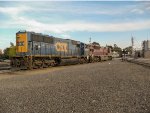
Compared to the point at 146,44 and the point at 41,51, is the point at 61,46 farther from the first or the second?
the point at 146,44

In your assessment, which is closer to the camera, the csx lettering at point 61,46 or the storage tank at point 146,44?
the csx lettering at point 61,46

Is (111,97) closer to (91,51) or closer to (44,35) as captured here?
(44,35)

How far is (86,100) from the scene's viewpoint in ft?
31.8

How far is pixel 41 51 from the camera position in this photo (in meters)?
30.1

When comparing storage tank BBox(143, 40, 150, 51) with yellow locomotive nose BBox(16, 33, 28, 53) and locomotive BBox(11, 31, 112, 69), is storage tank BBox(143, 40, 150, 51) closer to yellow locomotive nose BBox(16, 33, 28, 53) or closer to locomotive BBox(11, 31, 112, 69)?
locomotive BBox(11, 31, 112, 69)

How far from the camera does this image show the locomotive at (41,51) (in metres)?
27.2

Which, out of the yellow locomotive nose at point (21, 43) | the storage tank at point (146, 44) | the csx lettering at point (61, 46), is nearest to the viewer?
the yellow locomotive nose at point (21, 43)

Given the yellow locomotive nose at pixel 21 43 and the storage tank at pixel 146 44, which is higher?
the storage tank at pixel 146 44

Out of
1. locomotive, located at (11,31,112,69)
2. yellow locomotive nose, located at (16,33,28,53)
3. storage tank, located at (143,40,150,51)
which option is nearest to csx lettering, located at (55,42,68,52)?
locomotive, located at (11,31,112,69)

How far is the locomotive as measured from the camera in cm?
2717

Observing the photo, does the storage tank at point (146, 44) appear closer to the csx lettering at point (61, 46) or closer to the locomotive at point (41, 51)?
the locomotive at point (41, 51)

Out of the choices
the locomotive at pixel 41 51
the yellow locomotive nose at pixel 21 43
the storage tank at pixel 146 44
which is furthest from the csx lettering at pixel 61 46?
the storage tank at pixel 146 44

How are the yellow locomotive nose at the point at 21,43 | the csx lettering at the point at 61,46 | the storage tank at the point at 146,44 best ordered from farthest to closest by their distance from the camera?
the storage tank at the point at 146,44
the csx lettering at the point at 61,46
the yellow locomotive nose at the point at 21,43

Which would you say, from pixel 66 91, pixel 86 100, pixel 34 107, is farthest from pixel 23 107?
pixel 66 91
